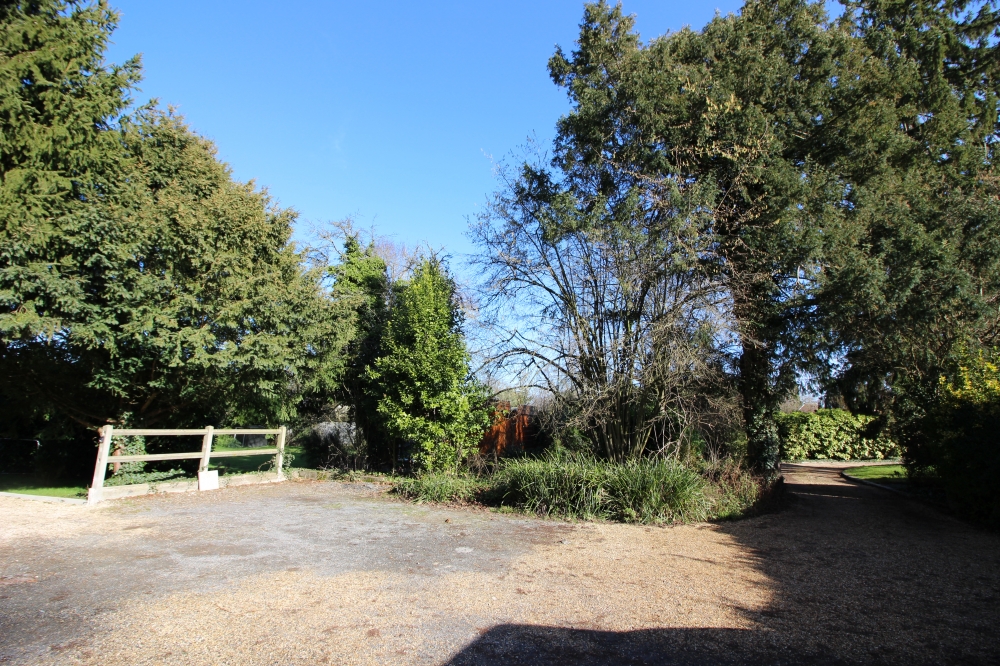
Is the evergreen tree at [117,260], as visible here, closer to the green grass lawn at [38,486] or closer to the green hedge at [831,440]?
the green grass lawn at [38,486]

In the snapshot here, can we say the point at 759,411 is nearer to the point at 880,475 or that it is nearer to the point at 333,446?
the point at 880,475

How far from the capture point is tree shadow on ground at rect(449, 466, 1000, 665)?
13.0ft

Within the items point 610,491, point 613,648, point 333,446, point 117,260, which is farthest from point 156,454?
point 613,648

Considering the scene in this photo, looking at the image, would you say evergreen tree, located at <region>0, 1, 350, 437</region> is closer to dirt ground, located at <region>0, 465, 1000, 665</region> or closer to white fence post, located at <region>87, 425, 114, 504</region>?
white fence post, located at <region>87, 425, 114, 504</region>

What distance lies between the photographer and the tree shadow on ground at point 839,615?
13.0ft

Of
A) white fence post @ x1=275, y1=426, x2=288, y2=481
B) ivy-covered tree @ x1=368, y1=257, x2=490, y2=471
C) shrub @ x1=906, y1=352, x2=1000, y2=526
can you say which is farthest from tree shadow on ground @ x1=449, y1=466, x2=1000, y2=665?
white fence post @ x1=275, y1=426, x2=288, y2=481

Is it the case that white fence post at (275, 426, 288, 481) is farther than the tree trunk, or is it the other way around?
white fence post at (275, 426, 288, 481)

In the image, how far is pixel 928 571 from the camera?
6.48 metres

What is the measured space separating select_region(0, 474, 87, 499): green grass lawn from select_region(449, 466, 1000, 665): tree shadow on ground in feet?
36.9

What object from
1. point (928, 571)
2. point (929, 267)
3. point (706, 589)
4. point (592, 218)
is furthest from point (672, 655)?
point (929, 267)

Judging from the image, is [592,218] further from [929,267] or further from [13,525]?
[13,525]

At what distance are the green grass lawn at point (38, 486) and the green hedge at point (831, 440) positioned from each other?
80.1ft

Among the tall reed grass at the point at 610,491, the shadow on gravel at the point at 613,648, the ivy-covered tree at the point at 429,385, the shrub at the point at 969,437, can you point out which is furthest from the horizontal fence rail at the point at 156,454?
the shrub at the point at 969,437

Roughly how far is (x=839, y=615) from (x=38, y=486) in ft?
52.9
